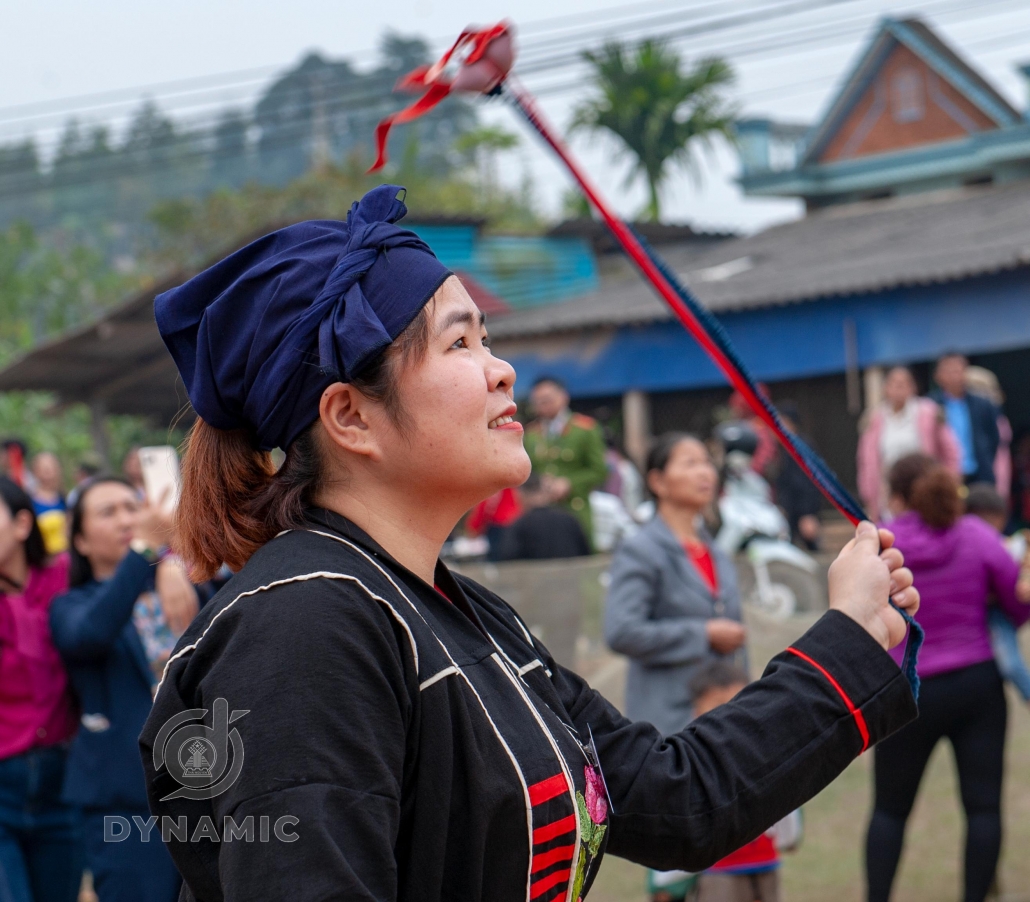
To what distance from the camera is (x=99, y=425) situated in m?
16.2

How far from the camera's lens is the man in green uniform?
835 centimetres

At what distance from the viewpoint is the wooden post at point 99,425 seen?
15.9 meters

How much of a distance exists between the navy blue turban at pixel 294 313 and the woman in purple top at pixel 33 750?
2.60m

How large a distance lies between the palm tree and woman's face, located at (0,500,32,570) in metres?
20.9

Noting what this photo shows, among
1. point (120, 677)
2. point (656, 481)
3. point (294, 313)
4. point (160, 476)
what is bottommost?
point (120, 677)

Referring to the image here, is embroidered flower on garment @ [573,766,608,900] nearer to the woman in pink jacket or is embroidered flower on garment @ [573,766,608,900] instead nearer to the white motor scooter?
the white motor scooter

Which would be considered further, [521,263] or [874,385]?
[521,263]

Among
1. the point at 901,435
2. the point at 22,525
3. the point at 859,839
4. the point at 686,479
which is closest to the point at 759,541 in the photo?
the point at 901,435

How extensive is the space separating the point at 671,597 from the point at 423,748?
130 inches

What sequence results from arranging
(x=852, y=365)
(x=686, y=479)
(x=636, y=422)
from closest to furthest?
(x=686, y=479), (x=852, y=365), (x=636, y=422)

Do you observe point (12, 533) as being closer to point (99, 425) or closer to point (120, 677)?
point (120, 677)

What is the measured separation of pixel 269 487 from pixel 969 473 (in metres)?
8.18

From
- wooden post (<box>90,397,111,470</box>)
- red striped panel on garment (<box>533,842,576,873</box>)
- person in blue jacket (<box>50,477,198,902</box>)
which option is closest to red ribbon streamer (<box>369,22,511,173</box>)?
red striped panel on garment (<box>533,842,576,873</box>)

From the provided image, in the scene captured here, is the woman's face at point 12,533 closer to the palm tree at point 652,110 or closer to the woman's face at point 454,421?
the woman's face at point 454,421
